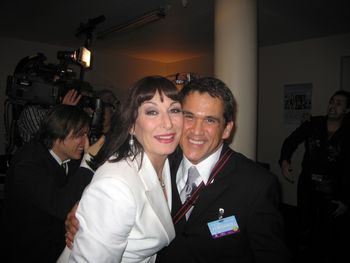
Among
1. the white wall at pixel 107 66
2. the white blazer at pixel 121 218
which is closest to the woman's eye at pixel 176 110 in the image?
the white blazer at pixel 121 218

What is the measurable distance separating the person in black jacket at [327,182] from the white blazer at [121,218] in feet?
8.28

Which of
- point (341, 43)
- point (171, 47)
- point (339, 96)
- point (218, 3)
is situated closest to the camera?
point (218, 3)

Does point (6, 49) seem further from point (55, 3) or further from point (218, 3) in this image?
point (218, 3)

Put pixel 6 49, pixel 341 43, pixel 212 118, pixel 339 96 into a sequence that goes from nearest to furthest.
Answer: pixel 212 118
pixel 339 96
pixel 341 43
pixel 6 49

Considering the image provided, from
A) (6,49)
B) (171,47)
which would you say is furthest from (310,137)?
(6,49)

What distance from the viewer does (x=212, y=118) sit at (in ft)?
5.57

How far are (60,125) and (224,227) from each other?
57.3 inches

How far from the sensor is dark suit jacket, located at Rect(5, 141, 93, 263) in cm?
176

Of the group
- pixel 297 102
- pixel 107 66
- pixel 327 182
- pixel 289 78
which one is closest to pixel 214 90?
pixel 327 182

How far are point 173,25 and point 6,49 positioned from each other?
12.5 feet

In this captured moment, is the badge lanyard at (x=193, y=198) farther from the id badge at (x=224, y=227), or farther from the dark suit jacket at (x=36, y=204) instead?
the dark suit jacket at (x=36, y=204)

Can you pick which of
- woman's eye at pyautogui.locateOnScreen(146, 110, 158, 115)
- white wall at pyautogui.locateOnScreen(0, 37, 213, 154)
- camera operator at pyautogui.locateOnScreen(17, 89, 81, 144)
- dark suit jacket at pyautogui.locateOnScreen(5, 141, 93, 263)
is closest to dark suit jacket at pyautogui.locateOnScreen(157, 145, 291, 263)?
woman's eye at pyautogui.locateOnScreen(146, 110, 158, 115)

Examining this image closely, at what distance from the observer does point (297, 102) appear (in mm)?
5543

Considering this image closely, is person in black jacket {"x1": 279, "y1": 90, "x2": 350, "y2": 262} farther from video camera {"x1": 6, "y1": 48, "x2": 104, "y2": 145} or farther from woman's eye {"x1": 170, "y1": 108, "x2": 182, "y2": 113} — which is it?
video camera {"x1": 6, "y1": 48, "x2": 104, "y2": 145}
